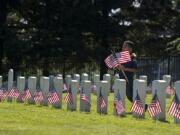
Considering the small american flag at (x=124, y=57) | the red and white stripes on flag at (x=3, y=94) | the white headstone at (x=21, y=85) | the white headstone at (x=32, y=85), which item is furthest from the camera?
the red and white stripes on flag at (x=3, y=94)

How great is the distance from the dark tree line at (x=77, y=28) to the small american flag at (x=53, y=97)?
54.8 ft

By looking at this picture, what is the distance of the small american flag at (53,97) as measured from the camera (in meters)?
18.9

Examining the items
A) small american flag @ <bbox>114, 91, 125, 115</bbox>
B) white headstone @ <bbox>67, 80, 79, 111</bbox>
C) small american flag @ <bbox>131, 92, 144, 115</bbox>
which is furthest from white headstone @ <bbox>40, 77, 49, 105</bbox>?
small american flag @ <bbox>131, 92, 144, 115</bbox>

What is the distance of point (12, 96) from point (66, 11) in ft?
51.3

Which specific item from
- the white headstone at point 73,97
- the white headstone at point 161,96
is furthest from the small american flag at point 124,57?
the white headstone at point 161,96

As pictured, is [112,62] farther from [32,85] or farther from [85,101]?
[32,85]

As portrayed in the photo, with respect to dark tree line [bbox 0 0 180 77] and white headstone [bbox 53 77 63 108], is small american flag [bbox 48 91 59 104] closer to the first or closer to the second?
white headstone [bbox 53 77 63 108]

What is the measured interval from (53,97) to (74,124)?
17.6 feet

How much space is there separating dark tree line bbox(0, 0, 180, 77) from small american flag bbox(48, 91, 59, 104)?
16695 millimetres

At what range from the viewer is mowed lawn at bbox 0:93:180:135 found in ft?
41.1

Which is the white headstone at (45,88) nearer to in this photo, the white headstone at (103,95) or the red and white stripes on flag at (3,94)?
the white headstone at (103,95)

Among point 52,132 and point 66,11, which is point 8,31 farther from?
point 52,132

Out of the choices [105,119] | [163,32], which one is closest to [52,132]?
[105,119]

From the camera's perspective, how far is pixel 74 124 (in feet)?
45.3
